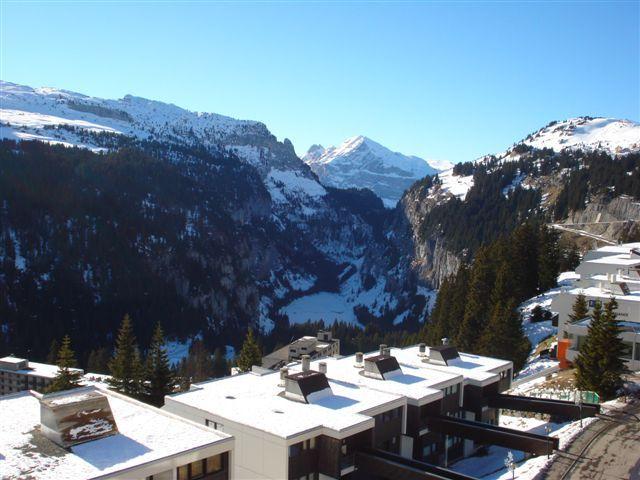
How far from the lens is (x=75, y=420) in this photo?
26.6 m

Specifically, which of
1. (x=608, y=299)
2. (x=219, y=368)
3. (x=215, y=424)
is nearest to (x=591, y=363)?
(x=608, y=299)

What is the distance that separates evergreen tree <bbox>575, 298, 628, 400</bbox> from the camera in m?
45.7

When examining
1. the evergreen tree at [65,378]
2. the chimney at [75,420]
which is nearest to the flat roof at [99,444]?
the chimney at [75,420]

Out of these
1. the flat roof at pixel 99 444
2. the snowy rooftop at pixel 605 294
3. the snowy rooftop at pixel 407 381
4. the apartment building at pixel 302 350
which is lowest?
the apartment building at pixel 302 350

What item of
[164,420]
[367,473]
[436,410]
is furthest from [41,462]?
[436,410]

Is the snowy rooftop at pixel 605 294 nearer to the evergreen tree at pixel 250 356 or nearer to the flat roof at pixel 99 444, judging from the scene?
the evergreen tree at pixel 250 356

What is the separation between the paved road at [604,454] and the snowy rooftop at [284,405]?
10.5m

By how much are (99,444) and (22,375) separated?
8670cm

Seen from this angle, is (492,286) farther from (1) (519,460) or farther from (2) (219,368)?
(2) (219,368)

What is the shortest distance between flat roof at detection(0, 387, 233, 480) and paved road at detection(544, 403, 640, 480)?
764 inches

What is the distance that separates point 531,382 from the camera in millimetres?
56469

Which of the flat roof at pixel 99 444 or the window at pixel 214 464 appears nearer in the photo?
the flat roof at pixel 99 444

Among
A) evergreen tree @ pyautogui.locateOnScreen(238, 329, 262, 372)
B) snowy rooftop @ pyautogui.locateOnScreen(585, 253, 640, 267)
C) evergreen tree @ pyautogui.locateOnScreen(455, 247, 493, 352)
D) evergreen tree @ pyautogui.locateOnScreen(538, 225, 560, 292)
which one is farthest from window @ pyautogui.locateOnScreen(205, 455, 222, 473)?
evergreen tree @ pyautogui.locateOnScreen(538, 225, 560, 292)

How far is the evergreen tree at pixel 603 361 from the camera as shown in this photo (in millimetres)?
45656
